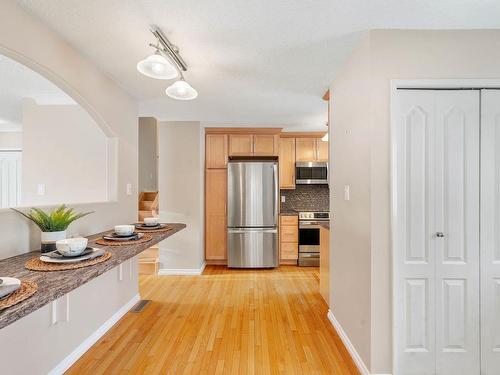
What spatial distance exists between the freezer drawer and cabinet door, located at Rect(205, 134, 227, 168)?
3.68ft

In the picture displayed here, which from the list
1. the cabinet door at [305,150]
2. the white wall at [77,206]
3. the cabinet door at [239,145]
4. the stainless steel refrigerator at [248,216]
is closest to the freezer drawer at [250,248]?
the stainless steel refrigerator at [248,216]

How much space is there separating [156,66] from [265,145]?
10.3ft

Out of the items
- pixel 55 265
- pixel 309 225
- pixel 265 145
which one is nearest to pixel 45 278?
→ pixel 55 265

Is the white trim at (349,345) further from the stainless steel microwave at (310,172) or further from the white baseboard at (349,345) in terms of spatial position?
the stainless steel microwave at (310,172)

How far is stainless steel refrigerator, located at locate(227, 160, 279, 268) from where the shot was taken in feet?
14.4

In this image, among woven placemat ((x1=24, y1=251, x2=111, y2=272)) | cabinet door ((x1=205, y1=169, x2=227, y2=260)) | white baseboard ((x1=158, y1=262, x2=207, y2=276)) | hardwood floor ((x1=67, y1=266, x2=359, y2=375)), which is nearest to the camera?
woven placemat ((x1=24, y1=251, x2=111, y2=272))

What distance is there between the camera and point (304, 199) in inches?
208

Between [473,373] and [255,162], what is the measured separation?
11.0ft

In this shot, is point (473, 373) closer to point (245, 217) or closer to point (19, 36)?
point (245, 217)

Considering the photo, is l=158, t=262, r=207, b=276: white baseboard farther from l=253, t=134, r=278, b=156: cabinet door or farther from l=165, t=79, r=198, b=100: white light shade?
l=165, t=79, r=198, b=100: white light shade

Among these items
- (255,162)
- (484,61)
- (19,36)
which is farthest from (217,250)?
(484,61)

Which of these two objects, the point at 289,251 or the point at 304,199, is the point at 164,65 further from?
the point at 304,199

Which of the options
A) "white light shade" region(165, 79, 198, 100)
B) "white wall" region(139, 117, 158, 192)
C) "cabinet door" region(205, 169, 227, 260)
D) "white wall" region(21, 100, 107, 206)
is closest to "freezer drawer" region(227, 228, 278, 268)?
"cabinet door" region(205, 169, 227, 260)

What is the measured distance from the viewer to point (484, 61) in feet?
5.86
